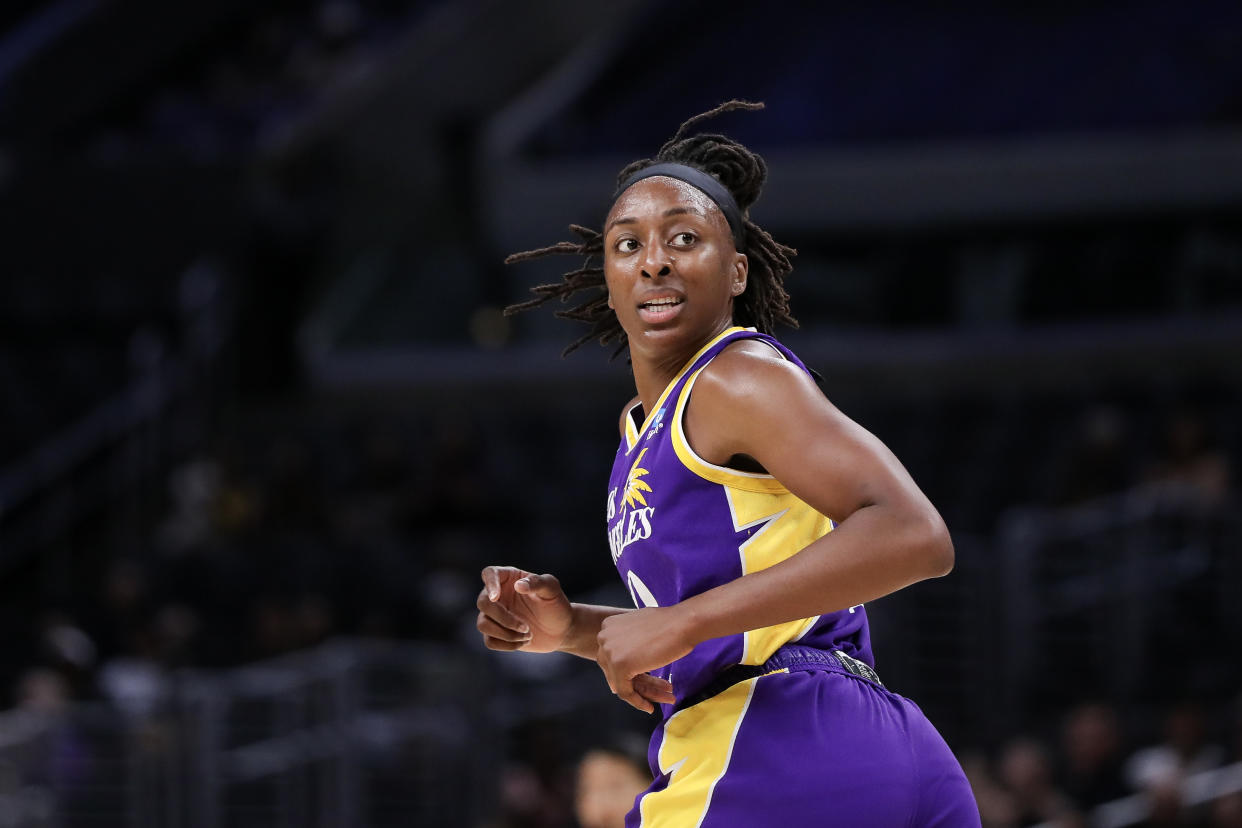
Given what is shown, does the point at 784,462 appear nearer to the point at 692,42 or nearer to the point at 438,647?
the point at 438,647

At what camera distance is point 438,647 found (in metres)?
10.2

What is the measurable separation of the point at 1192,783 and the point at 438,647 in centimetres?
441

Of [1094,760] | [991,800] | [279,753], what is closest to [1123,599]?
[1094,760]

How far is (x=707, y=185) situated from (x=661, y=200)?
0.32ft

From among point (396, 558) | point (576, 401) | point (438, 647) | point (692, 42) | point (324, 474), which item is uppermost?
point (692, 42)

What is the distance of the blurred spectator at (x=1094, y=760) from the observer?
27.7 ft

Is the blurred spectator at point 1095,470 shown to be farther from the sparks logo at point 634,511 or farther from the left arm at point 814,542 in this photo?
the left arm at point 814,542

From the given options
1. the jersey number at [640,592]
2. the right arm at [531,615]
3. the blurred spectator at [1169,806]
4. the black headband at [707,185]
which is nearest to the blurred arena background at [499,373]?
the blurred spectator at [1169,806]

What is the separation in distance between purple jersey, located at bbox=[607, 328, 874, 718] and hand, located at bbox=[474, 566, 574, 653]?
18 centimetres

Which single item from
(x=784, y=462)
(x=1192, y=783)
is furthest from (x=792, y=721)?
(x=1192, y=783)

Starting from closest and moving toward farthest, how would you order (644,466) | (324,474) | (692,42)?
(644,466) < (324,474) < (692,42)

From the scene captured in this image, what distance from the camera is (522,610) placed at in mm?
2885

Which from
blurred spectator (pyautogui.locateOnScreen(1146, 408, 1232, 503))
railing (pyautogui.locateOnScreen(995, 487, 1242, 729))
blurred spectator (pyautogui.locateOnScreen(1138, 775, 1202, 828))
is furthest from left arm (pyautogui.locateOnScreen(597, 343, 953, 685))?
blurred spectator (pyautogui.locateOnScreen(1146, 408, 1232, 503))

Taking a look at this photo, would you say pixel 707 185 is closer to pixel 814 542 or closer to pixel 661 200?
pixel 661 200
